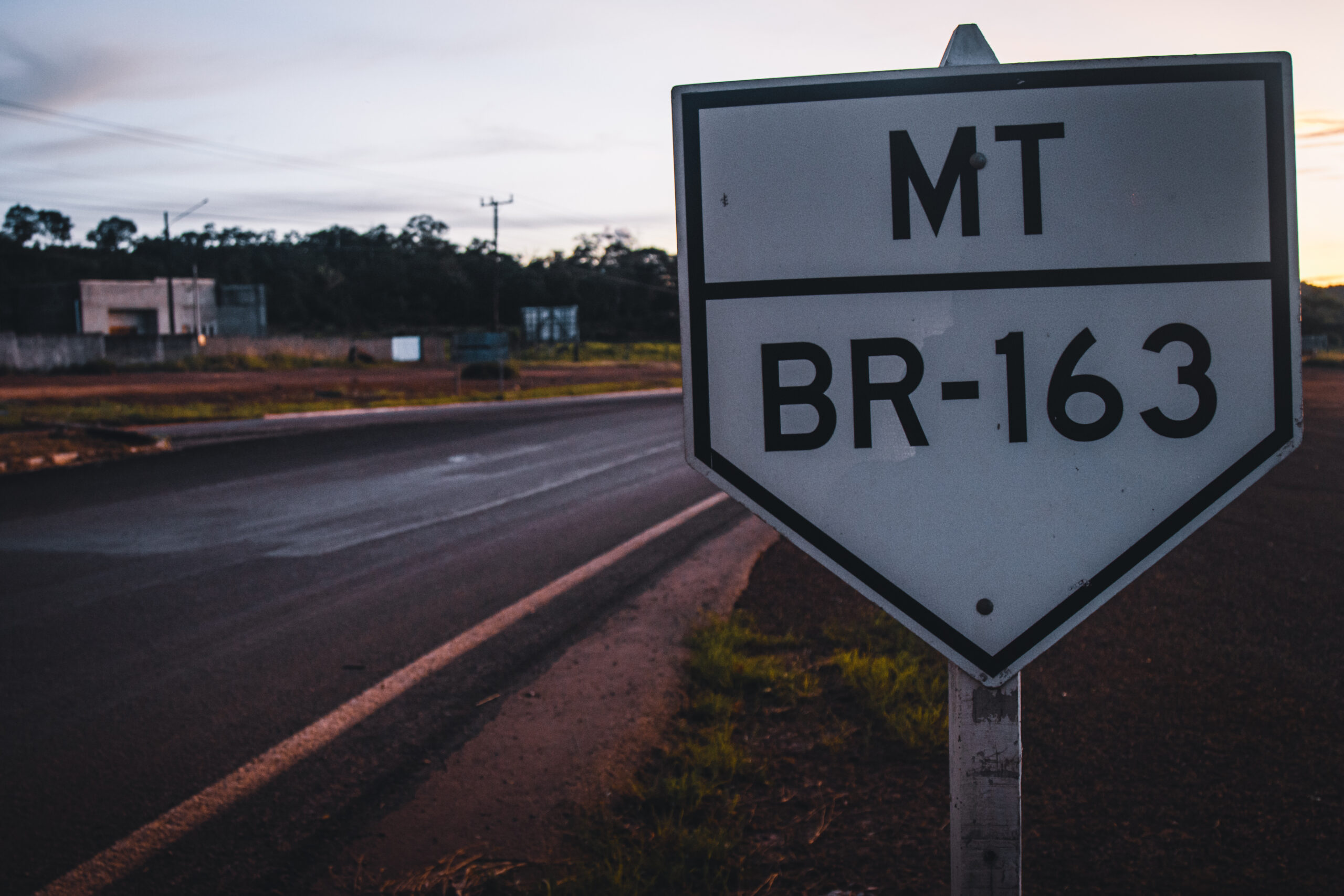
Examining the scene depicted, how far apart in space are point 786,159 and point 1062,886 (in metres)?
2.44

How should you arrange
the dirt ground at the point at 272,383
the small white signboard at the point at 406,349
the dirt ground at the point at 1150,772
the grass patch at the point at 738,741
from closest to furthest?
the dirt ground at the point at 1150,772, the grass patch at the point at 738,741, the dirt ground at the point at 272,383, the small white signboard at the point at 406,349

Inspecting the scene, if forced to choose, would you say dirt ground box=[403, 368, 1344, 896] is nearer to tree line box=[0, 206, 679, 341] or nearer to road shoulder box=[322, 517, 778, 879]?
road shoulder box=[322, 517, 778, 879]

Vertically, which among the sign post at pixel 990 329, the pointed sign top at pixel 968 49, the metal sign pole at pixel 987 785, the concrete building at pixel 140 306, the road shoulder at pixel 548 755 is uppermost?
the concrete building at pixel 140 306

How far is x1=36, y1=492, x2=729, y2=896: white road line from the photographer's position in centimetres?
333

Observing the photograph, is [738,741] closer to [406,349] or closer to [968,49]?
[968,49]

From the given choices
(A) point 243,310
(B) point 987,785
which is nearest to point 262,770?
(B) point 987,785

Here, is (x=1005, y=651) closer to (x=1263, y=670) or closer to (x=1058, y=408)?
(x=1058, y=408)

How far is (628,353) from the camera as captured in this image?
80.0 meters

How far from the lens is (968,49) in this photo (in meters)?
1.36

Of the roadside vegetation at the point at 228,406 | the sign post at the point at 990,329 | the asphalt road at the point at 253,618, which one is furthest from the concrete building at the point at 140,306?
the sign post at the point at 990,329

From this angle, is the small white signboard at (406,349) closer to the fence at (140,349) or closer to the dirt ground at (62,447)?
the fence at (140,349)

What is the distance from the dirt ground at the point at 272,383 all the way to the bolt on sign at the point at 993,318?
93.1 ft

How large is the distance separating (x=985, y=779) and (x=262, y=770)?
357 centimetres

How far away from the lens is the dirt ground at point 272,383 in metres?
31.4
